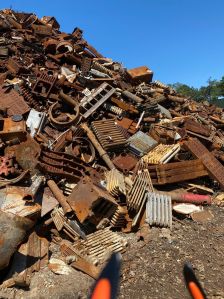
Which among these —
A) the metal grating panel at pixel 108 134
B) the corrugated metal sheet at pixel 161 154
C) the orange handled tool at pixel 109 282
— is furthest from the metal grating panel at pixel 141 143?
the orange handled tool at pixel 109 282

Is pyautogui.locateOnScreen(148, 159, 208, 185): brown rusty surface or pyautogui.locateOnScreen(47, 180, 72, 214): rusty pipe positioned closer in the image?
pyautogui.locateOnScreen(47, 180, 72, 214): rusty pipe

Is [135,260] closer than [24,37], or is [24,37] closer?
[135,260]

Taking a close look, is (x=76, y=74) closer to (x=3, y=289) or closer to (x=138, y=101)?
(x=138, y=101)

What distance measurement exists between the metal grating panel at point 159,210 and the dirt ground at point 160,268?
0.66 feet

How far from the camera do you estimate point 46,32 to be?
18516 millimetres

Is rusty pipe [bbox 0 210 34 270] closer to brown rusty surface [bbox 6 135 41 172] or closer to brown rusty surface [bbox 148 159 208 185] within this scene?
brown rusty surface [bbox 6 135 41 172]

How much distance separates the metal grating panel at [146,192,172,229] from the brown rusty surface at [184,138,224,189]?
2.11 meters

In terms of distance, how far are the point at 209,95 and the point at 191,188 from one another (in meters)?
59.9

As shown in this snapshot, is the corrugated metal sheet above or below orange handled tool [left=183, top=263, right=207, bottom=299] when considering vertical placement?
above

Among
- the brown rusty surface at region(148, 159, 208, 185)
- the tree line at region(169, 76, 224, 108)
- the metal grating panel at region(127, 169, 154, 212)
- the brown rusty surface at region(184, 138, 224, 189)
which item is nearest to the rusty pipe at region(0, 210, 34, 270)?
the metal grating panel at region(127, 169, 154, 212)

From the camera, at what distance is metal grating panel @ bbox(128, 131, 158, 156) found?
10930 mm

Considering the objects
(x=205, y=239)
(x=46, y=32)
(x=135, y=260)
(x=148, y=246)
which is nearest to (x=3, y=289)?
(x=135, y=260)

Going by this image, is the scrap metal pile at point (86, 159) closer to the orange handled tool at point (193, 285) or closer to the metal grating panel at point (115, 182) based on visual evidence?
the metal grating panel at point (115, 182)

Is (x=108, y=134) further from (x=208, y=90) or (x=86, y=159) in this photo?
(x=208, y=90)
